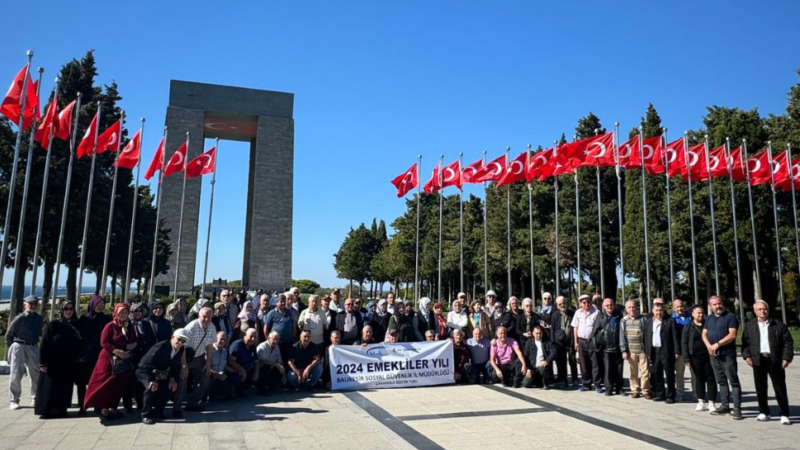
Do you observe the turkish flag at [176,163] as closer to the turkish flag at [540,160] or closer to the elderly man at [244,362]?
the elderly man at [244,362]

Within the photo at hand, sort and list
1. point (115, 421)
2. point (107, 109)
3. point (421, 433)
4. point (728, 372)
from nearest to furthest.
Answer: point (421, 433)
point (115, 421)
point (728, 372)
point (107, 109)

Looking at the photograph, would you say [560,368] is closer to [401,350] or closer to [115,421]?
[401,350]

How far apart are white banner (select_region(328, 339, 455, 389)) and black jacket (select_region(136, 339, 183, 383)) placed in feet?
10.3

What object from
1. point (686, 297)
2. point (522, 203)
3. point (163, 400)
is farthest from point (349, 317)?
point (686, 297)

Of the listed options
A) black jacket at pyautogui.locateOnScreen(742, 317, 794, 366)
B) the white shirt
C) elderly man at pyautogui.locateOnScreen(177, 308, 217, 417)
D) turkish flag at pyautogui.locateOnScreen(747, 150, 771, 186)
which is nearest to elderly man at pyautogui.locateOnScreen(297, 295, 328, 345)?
elderly man at pyautogui.locateOnScreen(177, 308, 217, 417)

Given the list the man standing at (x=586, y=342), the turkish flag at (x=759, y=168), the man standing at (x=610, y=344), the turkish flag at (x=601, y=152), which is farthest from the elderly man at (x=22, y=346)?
the turkish flag at (x=759, y=168)

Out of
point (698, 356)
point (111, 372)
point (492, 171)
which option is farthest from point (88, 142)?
point (698, 356)

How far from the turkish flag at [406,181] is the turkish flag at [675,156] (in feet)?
28.1

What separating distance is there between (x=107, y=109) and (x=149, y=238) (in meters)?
9.66

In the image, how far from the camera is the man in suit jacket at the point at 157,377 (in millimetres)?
7227

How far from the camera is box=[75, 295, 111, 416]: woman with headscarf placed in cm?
781

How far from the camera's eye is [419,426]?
7.07 meters

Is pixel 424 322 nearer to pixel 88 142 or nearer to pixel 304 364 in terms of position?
pixel 304 364

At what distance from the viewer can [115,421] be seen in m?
7.25
